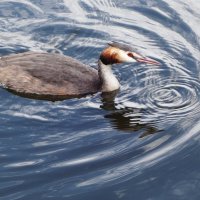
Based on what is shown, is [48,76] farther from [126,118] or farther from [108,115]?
[126,118]

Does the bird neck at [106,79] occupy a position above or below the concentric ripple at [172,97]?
below

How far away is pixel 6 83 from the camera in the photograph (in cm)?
1086

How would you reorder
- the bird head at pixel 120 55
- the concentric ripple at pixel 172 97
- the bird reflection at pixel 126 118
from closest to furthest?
the bird reflection at pixel 126 118 < the concentric ripple at pixel 172 97 < the bird head at pixel 120 55

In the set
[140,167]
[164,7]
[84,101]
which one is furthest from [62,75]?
[164,7]

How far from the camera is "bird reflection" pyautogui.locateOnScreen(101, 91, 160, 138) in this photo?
9352 millimetres

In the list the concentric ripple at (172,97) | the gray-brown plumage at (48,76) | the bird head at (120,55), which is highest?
the bird head at (120,55)

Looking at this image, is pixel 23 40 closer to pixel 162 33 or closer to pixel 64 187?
pixel 162 33

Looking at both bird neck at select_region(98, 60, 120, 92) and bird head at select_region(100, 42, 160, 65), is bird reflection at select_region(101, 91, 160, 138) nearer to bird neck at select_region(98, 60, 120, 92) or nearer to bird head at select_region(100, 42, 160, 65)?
bird neck at select_region(98, 60, 120, 92)

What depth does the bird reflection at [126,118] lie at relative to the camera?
935 centimetres

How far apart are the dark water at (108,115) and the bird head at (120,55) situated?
504 millimetres

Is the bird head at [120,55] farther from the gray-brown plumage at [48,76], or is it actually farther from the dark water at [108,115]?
the dark water at [108,115]

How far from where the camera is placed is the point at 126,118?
32.3ft

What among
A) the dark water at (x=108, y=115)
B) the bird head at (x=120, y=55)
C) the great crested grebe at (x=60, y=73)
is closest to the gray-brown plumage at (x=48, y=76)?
the great crested grebe at (x=60, y=73)

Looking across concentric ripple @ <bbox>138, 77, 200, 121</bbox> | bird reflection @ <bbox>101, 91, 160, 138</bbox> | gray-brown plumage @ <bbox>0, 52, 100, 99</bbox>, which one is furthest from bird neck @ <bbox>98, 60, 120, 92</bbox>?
concentric ripple @ <bbox>138, 77, 200, 121</bbox>
